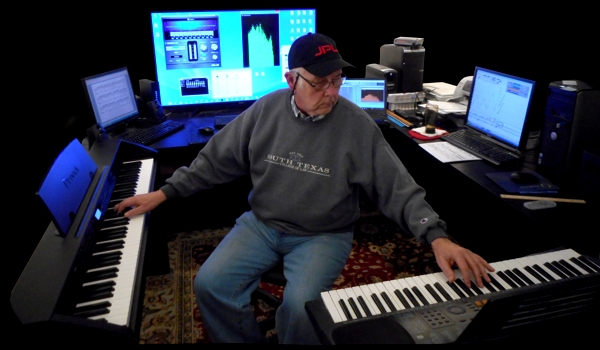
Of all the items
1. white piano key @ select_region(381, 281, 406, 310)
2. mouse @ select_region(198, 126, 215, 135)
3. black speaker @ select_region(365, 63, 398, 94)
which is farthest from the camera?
black speaker @ select_region(365, 63, 398, 94)

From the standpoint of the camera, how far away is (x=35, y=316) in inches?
42.0

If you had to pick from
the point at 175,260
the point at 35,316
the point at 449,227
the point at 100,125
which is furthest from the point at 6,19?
the point at 449,227

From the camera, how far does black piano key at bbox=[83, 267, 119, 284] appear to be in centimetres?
136

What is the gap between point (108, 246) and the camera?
5.01ft

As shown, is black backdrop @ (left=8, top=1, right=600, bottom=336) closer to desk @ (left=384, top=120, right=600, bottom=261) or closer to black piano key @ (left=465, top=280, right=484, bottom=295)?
desk @ (left=384, top=120, right=600, bottom=261)

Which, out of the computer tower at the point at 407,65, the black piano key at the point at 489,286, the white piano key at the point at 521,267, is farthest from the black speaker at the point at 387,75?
the black piano key at the point at 489,286

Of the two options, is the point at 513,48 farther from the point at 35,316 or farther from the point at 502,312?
the point at 35,316

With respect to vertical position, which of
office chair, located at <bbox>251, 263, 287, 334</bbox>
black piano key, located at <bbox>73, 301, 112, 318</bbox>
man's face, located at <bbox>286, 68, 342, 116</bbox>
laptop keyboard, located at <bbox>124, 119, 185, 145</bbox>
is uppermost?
man's face, located at <bbox>286, 68, 342, 116</bbox>

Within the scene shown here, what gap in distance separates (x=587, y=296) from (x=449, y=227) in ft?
7.05

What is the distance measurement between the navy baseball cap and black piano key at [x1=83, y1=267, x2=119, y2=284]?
39.6 inches

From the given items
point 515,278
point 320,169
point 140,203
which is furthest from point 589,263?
point 140,203

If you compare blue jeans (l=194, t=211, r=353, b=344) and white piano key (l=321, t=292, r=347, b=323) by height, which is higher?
white piano key (l=321, t=292, r=347, b=323)

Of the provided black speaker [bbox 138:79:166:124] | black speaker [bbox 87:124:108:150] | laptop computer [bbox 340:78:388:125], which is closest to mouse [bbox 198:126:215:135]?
black speaker [bbox 138:79:166:124]

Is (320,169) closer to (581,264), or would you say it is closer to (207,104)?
(581,264)
